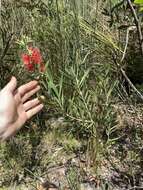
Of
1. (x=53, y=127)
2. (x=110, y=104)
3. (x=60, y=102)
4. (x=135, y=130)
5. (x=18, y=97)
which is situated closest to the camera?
(x=18, y=97)

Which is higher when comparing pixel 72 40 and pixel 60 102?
pixel 72 40

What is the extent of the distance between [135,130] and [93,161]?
33 centimetres

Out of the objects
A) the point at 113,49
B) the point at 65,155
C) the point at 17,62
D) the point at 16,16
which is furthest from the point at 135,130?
the point at 16,16

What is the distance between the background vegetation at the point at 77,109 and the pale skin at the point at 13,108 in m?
0.23

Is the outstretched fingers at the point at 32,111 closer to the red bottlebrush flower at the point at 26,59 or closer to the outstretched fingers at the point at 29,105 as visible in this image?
the outstretched fingers at the point at 29,105

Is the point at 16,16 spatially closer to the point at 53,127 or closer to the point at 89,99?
the point at 53,127

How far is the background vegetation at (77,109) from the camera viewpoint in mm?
2566

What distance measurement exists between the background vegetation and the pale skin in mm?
232

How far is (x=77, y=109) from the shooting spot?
257cm

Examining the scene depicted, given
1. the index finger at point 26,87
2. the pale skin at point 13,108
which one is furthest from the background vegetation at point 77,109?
the pale skin at point 13,108

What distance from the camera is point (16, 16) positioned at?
330cm

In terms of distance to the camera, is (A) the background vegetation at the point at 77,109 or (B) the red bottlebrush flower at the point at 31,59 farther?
(A) the background vegetation at the point at 77,109

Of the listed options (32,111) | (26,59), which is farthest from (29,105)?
(26,59)

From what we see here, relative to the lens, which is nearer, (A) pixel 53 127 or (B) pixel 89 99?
(B) pixel 89 99
